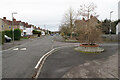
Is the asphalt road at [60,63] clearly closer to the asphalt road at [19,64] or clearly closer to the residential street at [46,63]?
the residential street at [46,63]

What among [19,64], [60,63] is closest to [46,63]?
[60,63]

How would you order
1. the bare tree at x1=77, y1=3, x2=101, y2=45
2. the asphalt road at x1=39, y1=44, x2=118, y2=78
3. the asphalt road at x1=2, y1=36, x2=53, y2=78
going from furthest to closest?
the bare tree at x1=77, y1=3, x2=101, y2=45 → the asphalt road at x1=39, y1=44, x2=118, y2=78 → the asphalt road at x1=2, y1=36, x2=53, y2=78

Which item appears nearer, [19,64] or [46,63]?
[19,64]

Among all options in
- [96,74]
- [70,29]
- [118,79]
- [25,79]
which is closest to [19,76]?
[25,79]

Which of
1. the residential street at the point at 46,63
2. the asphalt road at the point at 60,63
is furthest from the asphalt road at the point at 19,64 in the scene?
the asphalt road at the point at 60,63

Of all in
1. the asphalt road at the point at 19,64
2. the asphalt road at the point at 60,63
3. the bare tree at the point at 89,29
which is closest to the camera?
A: the asphalt road at the point at 19,64

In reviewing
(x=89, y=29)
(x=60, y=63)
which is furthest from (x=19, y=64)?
(x=89, y=29)

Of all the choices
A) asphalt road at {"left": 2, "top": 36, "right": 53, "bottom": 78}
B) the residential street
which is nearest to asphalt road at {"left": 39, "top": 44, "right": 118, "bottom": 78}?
the residential street

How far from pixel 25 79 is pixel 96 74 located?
3.51 metres

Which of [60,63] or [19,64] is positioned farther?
[60,63]

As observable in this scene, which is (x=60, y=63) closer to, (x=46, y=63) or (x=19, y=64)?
(x=46, y=63)

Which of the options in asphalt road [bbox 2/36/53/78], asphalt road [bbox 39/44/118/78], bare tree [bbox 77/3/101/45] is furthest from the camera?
bare tree [bbox 77/3/101/45]

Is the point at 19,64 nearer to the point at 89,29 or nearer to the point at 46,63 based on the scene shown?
the point at 46,63

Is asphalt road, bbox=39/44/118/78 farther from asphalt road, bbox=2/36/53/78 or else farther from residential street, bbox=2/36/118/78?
asphalt road, bbox=2/36/53/78
